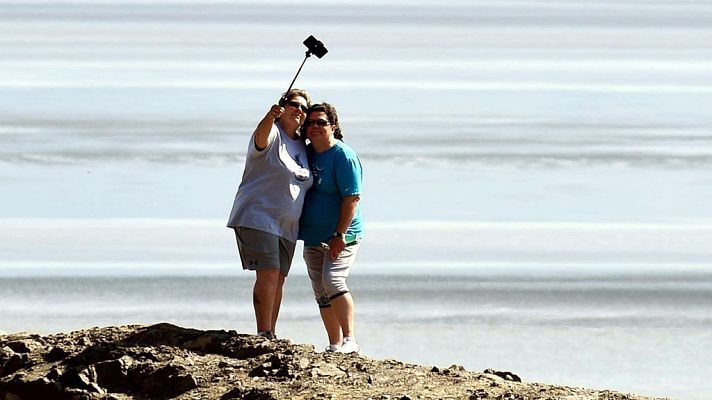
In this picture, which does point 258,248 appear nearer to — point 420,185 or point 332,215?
point 332,215

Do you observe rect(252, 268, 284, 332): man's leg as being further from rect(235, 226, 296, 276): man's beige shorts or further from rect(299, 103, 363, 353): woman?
→ rect(299, 103, 363, 353): woman

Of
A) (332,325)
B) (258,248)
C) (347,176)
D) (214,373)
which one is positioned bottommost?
(214,373)

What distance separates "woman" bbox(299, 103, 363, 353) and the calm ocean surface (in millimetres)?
1151

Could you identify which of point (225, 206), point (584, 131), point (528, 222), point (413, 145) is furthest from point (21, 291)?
point (584, 131)

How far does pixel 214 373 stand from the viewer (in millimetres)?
7309

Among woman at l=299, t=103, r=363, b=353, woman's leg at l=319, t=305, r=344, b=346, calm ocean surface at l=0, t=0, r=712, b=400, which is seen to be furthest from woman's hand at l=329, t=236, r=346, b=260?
calm ocean surface at l=0, t=0, r=712, b=400

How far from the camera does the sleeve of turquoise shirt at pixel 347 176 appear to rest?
8312 millimetres

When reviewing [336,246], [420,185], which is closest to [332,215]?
[336,246]

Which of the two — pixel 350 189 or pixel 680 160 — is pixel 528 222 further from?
pixel 350 189

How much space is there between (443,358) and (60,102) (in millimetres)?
11395

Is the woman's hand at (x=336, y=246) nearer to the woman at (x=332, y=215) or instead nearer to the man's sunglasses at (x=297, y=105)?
the woman at (x=332, y=215)

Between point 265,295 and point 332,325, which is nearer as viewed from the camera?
point 265,295

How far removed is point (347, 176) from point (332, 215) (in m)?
0.24

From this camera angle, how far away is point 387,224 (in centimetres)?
1328
